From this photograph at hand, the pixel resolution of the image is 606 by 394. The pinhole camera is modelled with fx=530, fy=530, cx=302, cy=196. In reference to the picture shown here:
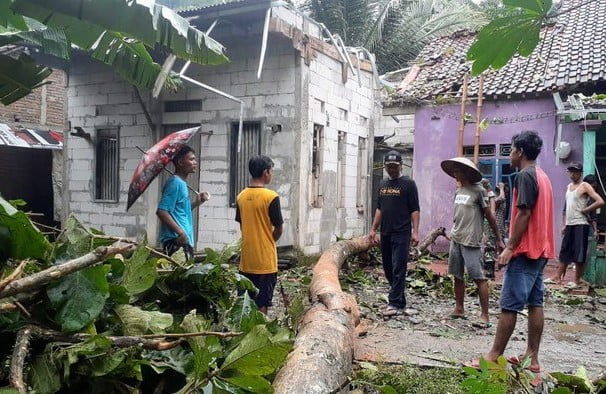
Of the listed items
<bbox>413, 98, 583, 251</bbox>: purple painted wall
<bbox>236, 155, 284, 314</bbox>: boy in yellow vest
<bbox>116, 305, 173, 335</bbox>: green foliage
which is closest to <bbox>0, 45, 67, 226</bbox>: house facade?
<bbox>413, 98, 583, 251</bbox>: purple painted wall

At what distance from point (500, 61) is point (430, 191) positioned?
1073 centimetres

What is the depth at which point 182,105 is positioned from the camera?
988cm

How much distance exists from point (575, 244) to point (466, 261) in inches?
127

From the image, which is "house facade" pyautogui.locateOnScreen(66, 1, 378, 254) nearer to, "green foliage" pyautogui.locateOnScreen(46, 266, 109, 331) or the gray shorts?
the gray shorts

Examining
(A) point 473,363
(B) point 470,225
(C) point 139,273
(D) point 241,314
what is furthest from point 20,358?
(B) point 470,225

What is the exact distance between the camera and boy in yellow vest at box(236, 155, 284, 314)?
4.32 metres

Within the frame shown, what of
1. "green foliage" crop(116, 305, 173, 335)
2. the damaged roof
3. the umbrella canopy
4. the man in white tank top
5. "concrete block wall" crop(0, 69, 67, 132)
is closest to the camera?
"green foliage" crop(116, 305, 173, 335)

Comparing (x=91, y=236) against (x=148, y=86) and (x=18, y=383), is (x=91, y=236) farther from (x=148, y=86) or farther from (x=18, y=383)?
(x=148, y=86)

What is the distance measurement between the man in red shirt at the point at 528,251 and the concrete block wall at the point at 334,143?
5.55 meters

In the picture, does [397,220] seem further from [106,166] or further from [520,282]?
[106,166]

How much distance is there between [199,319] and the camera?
2422 mm

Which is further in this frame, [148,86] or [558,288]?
[558,288]

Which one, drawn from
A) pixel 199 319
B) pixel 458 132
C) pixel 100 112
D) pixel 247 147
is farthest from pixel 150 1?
pixel 458 132

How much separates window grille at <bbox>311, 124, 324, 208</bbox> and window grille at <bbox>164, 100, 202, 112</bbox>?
2.21m
